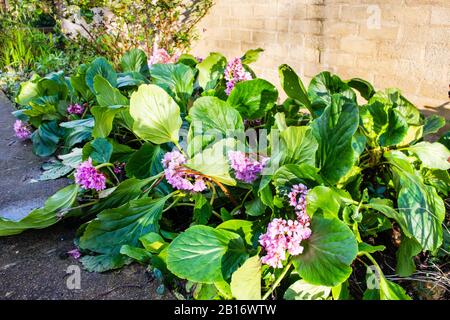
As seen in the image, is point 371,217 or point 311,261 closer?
point 311,261

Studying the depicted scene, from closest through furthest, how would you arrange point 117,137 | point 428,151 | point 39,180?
point 428,151 → point 39,180 → point 117,137

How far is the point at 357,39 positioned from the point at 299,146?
2.11m

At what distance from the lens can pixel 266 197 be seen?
1064 millimetres

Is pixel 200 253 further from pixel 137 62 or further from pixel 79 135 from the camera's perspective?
pixel 137 62

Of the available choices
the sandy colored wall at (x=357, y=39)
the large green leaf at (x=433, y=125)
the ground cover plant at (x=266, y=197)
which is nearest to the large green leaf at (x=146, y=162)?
the ground cover plant at (x=266, y=197)

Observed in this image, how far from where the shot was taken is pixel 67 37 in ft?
15.4

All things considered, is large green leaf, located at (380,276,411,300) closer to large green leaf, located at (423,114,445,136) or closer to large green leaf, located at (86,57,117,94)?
large green leaf, located at (423,114,445,136)

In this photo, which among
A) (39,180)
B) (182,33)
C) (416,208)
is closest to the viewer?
(416,208)

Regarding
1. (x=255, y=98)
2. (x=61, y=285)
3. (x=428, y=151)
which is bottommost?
(x=61, y=285)

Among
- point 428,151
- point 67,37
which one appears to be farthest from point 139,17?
point 428,151

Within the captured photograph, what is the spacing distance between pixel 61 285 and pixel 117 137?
94cm

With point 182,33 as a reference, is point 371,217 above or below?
below
